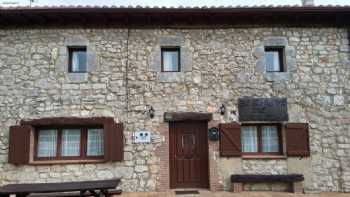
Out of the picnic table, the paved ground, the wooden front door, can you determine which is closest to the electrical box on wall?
the wooden front door

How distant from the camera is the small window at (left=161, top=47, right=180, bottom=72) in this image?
8539 millimetres

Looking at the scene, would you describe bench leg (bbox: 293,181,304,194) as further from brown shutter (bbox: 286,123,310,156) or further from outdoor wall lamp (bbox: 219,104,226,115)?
outdoor wall lamp (bbox: 219,104,226,115)

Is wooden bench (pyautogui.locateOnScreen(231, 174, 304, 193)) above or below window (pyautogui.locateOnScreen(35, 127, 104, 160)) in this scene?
below

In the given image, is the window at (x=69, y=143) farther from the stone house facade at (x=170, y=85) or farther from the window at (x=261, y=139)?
the window at (x=261, y=139)

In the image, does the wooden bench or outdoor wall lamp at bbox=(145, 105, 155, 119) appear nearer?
the wooden bench

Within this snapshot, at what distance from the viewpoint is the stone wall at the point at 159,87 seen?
801 centimetres

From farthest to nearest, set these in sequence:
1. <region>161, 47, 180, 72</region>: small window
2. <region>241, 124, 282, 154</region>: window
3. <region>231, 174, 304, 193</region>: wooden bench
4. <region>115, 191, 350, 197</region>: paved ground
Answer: <region>161, 47, 180, 72</region>: small window
<region>241, 124, 282, 154</region>: window
<region>231, 174, 304, 193</region>: wooden bench
<region>115, 191, 350, 197</region>: paved ground

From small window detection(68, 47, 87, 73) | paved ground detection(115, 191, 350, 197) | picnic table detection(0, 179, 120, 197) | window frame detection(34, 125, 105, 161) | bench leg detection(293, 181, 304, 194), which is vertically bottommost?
paved ground detection(115, 191, 350, 197)

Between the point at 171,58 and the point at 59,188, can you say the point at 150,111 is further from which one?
the point at 59,188

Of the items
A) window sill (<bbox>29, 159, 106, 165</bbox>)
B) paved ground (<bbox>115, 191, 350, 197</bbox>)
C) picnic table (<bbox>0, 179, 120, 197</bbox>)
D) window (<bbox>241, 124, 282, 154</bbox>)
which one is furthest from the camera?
window (<bbox>241, 124, 282, 154</bbox>)

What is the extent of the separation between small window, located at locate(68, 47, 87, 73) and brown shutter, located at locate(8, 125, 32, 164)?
6.26ft

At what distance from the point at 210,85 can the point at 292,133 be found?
97.4 inches

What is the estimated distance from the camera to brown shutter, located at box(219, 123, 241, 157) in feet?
26.3

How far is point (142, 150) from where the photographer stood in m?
8.05
